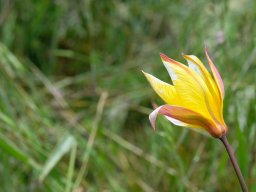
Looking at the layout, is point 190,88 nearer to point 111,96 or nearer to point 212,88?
point 212,88

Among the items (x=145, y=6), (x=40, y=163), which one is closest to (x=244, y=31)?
(x=40, y=163)

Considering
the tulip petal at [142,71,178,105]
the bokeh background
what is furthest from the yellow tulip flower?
the bokeh background

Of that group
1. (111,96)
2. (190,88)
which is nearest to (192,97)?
(190,88)

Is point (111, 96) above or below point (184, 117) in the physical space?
below

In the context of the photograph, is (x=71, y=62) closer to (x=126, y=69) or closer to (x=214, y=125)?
(x=126, y=69)

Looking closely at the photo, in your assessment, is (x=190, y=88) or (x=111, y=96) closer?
(x=190, y=88)

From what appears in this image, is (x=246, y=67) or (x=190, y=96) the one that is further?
(x=246, y=67)

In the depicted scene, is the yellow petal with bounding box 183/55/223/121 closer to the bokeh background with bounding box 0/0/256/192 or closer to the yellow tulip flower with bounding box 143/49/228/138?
the yellow tulip flower with bounding box 143/49/228/138
